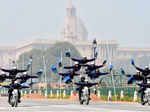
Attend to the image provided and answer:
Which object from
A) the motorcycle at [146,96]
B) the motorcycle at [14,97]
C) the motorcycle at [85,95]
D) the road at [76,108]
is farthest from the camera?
the motorcycle at [85,95]

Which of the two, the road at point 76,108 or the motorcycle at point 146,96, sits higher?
the motorcycle at point 146,96

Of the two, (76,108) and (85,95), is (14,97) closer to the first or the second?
(76,108)

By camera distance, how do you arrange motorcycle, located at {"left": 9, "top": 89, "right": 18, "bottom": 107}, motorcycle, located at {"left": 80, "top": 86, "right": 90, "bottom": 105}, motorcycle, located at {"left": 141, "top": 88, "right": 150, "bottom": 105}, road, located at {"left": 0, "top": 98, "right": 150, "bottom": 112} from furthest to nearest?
motorcycle, located at {"left": 80, "top": 86, "right": 90, "bottom": 105}
motorcycle, located at {"left": 141, "top": 88, "right": 150, "bottom": 105}
motorcycle, located at {"left": 9, "top": 89, "right": 18, "bottom": 107}
road, located at {"left": 0, "top": 98, "right": 150, "bottom": 112}

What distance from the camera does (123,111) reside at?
88.4ft

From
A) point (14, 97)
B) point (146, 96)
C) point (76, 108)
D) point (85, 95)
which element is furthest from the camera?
point (85, 95)

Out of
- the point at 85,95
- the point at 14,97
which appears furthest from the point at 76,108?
the point at 85,95

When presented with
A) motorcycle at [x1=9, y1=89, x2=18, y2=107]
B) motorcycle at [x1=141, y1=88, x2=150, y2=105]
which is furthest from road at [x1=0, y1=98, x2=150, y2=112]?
motorcycle at [x1=141, y1=88, x2=150, y2=105]

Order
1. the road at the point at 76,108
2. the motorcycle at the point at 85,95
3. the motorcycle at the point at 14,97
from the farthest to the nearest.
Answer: the motorcycle at the point at 85,95 < the motorcycle at the point at 14,97 < the road at the point at 76,108

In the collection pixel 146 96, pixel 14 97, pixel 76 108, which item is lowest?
pixel 76 108

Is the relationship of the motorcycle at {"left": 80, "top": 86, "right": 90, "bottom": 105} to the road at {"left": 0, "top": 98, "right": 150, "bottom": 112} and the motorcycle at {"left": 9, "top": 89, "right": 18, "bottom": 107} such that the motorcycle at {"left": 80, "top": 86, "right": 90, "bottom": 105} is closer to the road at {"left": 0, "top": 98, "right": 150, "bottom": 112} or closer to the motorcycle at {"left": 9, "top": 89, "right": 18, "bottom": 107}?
the road at {"left": 0, "top": 98, "right": 150, "bottom": 112}

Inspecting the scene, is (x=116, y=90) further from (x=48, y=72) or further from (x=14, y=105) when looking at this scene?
(x=48, y=72)

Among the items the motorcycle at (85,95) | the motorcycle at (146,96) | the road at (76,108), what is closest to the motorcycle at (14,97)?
the road at (76,108)

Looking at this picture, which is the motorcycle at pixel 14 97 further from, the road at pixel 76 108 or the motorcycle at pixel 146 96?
the motorcycle at pixel 146 96

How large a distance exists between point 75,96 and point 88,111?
2341 cm
